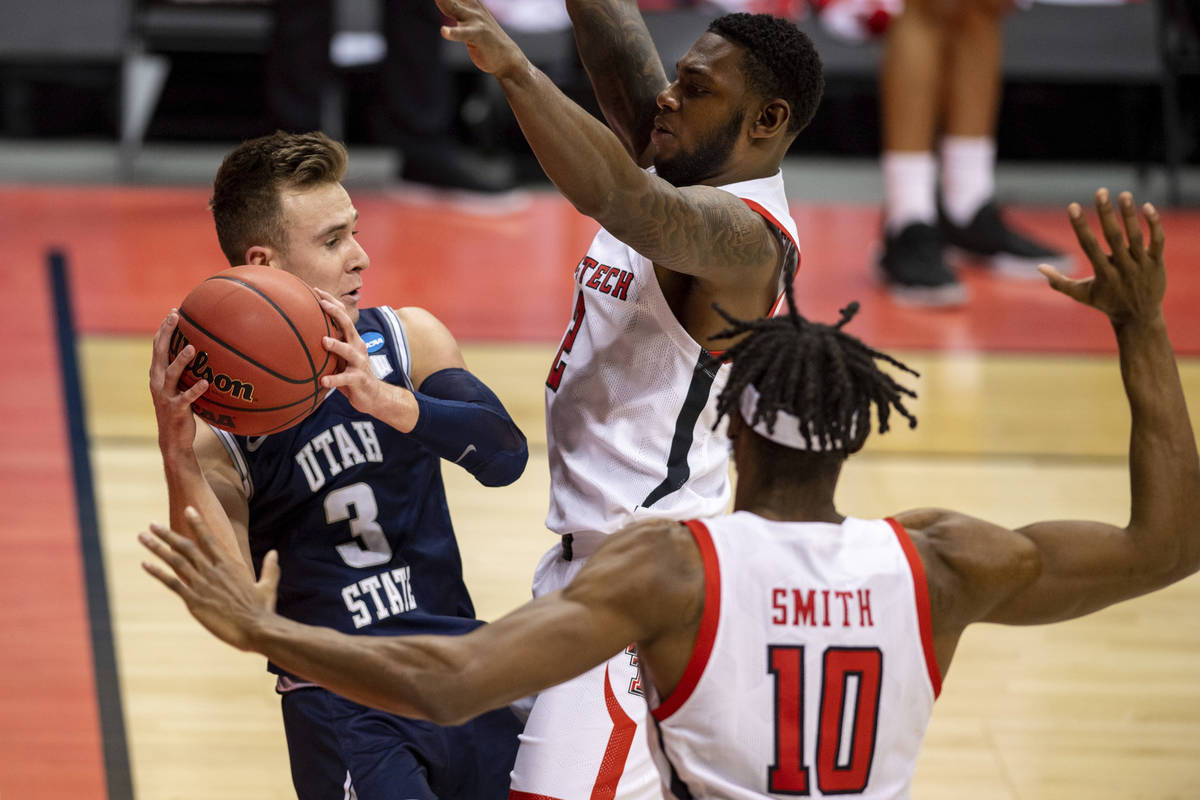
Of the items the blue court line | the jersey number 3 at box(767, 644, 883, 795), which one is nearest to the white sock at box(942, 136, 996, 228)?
the blue court line

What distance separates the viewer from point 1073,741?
4.34 m

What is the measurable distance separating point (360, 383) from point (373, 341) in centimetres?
44

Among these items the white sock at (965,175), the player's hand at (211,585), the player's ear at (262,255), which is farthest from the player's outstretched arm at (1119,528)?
the white sock at (965,175)

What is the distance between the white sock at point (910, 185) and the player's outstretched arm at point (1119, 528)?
545 centimetres

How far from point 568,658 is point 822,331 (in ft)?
2.08

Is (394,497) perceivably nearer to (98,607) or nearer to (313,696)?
(313,696)

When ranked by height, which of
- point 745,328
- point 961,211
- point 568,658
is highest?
point 745,328

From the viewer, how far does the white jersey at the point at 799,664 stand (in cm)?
230

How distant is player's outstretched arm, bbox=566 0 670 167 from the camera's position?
12.6 feet

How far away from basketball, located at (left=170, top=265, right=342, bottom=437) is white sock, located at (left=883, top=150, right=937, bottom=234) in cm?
555

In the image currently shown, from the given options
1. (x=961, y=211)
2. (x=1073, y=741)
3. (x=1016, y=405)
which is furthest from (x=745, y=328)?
(x=961, y=211)

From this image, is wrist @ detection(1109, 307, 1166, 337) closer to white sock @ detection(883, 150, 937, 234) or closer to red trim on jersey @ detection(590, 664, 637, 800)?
red trim on jersey @ detection(590, 664, 637, 800)

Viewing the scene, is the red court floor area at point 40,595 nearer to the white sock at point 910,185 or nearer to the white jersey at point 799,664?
the white jersey at point 799,664

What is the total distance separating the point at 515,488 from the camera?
5.97 meters
